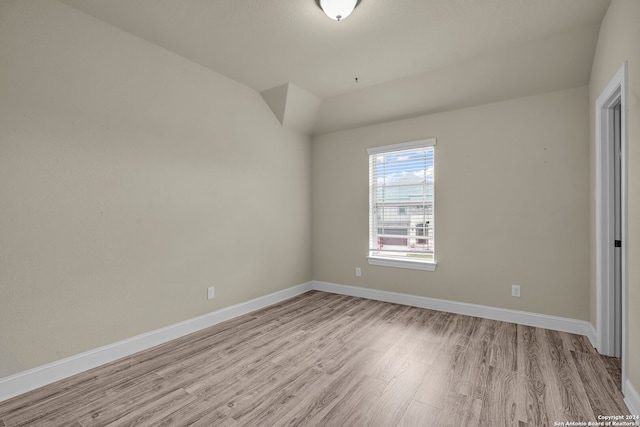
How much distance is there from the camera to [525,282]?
11.4 feet

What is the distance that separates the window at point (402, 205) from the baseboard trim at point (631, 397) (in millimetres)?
2144

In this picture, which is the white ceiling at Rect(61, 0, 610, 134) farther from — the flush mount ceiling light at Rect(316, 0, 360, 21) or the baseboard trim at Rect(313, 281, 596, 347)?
the baseboard trim at Rect(313, 281, 596, 347)

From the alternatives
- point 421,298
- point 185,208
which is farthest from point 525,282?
point 185,208

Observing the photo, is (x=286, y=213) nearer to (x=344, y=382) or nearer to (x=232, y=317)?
(x=232, y=317)

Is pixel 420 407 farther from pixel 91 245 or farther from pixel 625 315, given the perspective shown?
pixel 91 245

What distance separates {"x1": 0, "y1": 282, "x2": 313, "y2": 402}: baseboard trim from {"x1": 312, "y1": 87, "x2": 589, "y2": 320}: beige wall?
2.12 meters

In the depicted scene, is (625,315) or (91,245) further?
(91,245)

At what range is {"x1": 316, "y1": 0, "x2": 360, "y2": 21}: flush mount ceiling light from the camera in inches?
88.7

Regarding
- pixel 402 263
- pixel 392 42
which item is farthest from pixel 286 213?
pixel 392 42

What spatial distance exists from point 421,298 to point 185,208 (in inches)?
124

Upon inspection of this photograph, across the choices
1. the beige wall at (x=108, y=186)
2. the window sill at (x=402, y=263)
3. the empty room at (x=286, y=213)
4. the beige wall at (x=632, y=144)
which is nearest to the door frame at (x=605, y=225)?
the empty room at (x=286, y=213)

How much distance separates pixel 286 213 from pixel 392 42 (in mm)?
2629

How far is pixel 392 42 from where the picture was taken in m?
2.88

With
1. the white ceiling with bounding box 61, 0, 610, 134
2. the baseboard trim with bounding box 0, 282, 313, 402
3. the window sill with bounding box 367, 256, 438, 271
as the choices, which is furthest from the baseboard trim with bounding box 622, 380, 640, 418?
the baseboard trim with bounding box 0, 282, 313, 402
